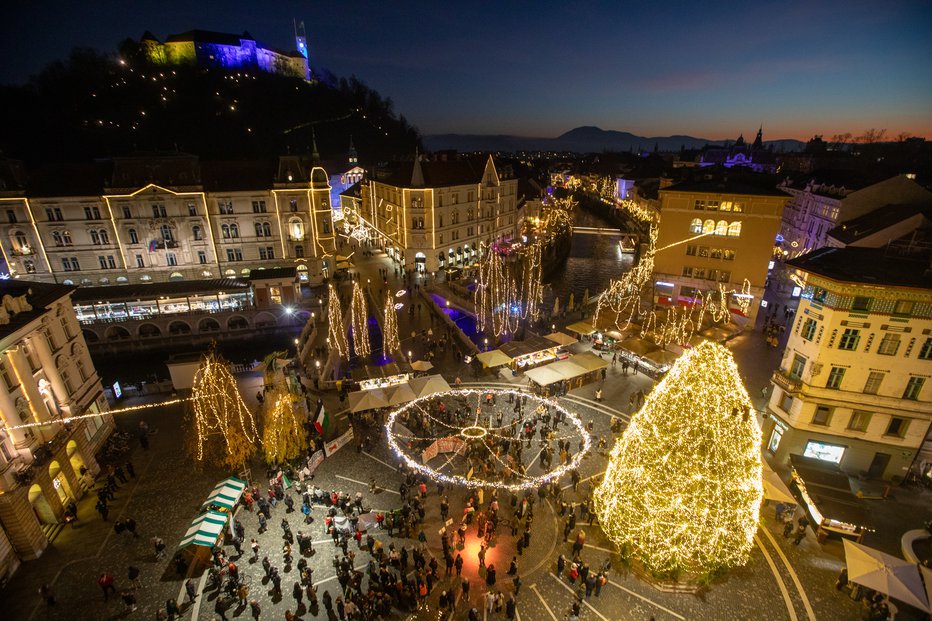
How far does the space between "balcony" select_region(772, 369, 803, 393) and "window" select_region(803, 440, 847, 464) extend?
3.39 meters

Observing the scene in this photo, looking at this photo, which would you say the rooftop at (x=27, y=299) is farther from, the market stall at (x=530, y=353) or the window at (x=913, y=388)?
the window at (x=913, y=388)

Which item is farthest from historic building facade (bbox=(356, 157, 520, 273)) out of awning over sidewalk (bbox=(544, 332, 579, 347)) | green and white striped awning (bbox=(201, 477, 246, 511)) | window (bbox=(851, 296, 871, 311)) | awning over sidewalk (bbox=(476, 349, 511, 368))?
window (bbox=(851, 296, 871, 311))

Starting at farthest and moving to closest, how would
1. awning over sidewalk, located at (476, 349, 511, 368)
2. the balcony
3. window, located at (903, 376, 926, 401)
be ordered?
awning over sidewalk, located at (476, 349, 511, 368) → the balcony → window, located at (903, 376, 926, 401)

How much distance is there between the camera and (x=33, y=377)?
2223 cm

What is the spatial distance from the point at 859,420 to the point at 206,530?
33.8m

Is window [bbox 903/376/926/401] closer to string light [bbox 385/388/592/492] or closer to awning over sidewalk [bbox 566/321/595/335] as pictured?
string light [bbox 385/388/592/492]

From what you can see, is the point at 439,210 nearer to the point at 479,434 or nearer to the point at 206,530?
the point at 479,434

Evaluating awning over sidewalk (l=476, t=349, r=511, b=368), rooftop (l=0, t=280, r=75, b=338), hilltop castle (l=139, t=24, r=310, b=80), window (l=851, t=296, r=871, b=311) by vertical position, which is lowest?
awning over sidewalk (l=476, t=349, r=511, b=368)

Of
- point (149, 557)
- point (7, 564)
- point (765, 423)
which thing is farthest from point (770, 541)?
point (7, 564)

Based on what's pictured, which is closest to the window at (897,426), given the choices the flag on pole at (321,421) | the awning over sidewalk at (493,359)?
→ the awning over sidewalk at (493,359)

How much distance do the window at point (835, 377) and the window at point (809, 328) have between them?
6.64 feet

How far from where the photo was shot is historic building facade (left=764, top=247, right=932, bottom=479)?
21.8m

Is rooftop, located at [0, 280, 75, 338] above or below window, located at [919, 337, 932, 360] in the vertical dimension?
above

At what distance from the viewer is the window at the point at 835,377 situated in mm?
23312
